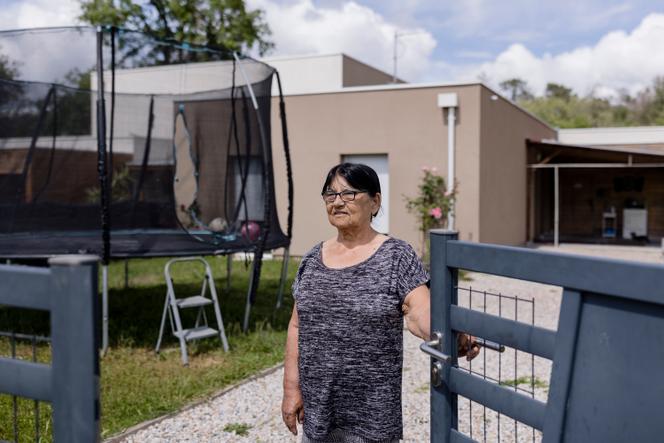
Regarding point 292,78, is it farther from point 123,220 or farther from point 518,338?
point 518,338

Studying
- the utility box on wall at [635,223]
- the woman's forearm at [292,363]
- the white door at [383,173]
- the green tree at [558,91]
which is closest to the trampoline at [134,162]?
the woman's forearm at [292,363]

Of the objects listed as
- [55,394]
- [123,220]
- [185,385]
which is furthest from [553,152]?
[55,394]

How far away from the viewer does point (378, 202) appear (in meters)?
2.32

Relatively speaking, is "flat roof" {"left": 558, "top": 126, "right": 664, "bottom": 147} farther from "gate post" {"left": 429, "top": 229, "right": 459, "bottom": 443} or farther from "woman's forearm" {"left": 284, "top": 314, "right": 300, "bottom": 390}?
"gate post" {"left": 429, "top": 229, "right": 459, "bottom": 443}

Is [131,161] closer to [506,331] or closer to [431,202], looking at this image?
[431,202]

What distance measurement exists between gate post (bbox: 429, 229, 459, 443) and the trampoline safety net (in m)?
4.31

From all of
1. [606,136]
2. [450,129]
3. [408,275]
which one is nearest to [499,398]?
[408,275]

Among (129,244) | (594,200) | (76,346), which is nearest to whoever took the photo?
(76,346)

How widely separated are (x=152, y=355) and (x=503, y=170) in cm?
1017

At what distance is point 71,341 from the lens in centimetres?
130

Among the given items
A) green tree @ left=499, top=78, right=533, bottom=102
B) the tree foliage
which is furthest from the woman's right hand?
green tree @ left=499, top=78, right=533, bottom=102

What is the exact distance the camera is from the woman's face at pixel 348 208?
2.22 metres

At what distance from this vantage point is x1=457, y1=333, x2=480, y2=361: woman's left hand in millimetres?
1816

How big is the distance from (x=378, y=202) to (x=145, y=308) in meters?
5.74
